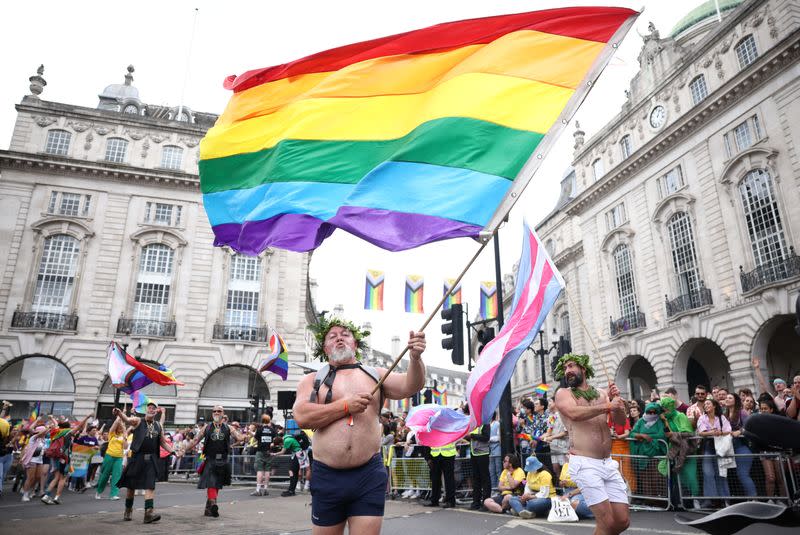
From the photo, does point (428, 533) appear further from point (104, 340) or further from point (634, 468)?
point (104, 340)

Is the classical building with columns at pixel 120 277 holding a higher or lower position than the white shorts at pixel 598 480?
higher

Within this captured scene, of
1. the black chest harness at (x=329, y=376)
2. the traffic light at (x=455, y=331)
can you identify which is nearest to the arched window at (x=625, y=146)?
the traffic light at (x=455, y=331)

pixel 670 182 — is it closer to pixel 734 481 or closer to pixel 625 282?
pixel 625 282

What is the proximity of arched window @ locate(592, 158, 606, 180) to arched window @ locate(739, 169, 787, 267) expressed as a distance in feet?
38.3

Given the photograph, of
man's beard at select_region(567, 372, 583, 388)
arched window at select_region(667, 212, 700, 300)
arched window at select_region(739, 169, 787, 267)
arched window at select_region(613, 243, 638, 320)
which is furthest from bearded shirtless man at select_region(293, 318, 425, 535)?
arched window at select_region(613, 243, 638, 320)

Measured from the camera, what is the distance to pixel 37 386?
102 feet

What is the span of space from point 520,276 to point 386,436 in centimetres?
963

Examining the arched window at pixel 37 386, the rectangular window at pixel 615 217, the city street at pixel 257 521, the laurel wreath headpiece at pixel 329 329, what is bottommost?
the city street at pixel 257 521

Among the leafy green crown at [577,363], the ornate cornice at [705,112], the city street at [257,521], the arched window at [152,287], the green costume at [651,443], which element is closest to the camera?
the leafy green crown at [577,363]

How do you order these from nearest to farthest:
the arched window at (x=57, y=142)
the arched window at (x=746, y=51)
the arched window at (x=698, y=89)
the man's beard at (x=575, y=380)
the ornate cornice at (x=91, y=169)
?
1. the man's beard at (x=575, y=380)
2. the arched window at (x=746, y=51)
3. the arched window at (x=698, y=89)
4. the ornate cornice at (x=91, y=169)
5. the arched window at (x=57, y=142)

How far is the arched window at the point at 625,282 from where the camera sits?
3266 centimetres

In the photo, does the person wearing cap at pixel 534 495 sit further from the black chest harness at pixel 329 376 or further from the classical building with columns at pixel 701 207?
the classical building with columns at pixel 701 207

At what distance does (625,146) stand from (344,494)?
115ft

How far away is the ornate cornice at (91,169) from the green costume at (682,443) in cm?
3251
